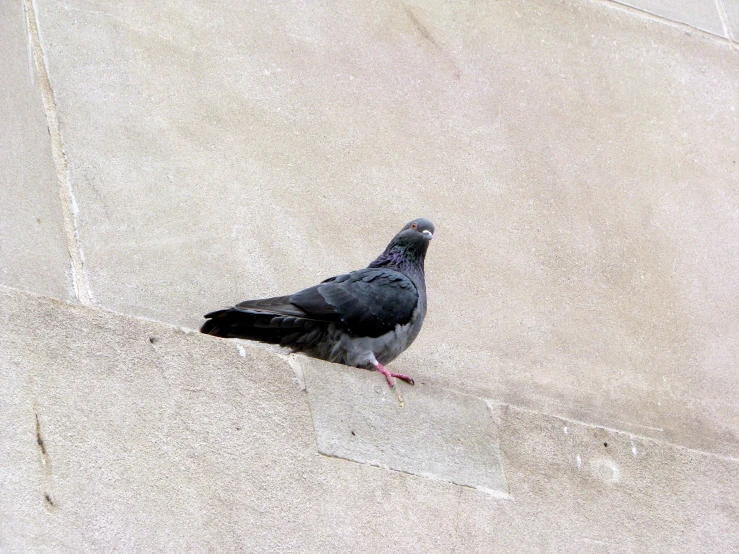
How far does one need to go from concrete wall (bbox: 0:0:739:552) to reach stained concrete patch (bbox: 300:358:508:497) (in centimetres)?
1

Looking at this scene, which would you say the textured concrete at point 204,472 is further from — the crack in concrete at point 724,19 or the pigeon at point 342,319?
the crack in concrete at point 724,19

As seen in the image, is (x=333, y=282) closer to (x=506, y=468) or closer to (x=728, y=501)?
(x=506, y=468)

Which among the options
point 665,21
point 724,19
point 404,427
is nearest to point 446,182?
point 404,427

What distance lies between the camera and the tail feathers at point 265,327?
511 cm

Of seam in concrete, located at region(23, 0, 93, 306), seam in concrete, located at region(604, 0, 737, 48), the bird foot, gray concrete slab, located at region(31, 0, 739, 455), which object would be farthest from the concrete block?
seam in concrete, located at region(604, 0, 737, 48)

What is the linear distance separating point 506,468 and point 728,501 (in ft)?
4.02

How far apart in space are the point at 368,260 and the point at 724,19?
4164mm

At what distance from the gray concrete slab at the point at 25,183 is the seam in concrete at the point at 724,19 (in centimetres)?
547

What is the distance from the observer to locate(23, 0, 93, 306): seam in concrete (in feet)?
17.7

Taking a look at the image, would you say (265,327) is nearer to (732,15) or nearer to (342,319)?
(342,319)

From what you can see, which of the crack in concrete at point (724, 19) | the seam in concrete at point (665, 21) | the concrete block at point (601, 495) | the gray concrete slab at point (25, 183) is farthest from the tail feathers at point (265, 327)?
the crack in concrete at point (724, 19)

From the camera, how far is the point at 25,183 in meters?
5.36

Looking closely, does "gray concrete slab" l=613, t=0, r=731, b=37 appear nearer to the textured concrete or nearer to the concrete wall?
the concrete wall

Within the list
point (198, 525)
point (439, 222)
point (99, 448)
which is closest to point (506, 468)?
point (198, 525)
